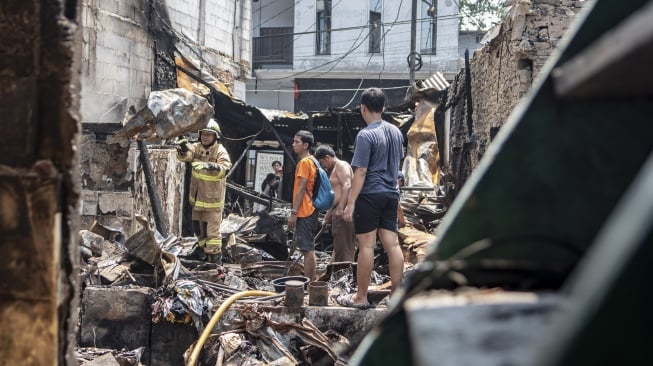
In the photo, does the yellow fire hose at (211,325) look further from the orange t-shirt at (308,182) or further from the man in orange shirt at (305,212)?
the orange t-shirt at (308,182)

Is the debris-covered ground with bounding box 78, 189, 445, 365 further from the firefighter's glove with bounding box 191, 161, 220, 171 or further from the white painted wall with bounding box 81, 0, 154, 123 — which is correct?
the white painted wall with bounding box 81, 0, 154, 123

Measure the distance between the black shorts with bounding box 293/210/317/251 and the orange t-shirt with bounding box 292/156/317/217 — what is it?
0.07 m

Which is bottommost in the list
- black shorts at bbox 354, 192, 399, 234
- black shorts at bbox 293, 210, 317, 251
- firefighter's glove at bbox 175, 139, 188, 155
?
black shorts at bbox 293, 210, 317, 251

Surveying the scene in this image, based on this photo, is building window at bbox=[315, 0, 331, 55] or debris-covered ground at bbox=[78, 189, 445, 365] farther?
building window at bbox=[315, 0, 331, 55]

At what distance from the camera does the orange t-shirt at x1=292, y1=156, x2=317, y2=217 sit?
264 inches

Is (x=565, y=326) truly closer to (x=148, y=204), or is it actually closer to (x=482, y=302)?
(x=482, y=302)

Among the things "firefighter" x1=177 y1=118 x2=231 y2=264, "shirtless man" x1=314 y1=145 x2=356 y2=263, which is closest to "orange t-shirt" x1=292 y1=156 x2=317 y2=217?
"shirtless man" x1=314 y1=145 x2=356 y2=263

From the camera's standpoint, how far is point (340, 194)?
7.07 meters

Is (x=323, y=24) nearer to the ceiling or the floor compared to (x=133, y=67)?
nearer to the ceiling

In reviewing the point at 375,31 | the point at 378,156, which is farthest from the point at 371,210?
the point at 375,31

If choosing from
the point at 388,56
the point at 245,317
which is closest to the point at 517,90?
the point at 245,317

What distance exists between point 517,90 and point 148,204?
555 centimetres

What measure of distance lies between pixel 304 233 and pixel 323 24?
21.7 meters

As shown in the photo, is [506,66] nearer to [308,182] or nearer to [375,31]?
[308,182]
